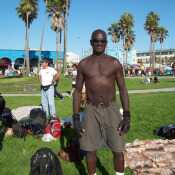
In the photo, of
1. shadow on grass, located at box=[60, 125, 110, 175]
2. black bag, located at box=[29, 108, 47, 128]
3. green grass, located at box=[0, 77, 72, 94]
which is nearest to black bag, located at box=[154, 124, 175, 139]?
shadow on grass, located at box=[60, 125, 110, 175]

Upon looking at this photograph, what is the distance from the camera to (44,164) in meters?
4.86

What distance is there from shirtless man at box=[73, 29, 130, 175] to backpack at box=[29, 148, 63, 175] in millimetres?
601

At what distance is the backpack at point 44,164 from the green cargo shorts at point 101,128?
0.60m

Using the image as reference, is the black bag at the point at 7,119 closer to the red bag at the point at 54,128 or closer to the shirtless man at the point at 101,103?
the red bag at the point at 54,128

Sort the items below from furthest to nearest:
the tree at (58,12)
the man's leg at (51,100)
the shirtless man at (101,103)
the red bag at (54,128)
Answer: the tree at (58,12) < the man's leg at (51,100) < the red bag at (54,128) < the shirtless man at (101,103)

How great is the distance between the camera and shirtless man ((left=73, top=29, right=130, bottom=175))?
17.6 feet

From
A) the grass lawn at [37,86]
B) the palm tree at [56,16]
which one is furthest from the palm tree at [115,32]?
the grass lawn at [37,86]

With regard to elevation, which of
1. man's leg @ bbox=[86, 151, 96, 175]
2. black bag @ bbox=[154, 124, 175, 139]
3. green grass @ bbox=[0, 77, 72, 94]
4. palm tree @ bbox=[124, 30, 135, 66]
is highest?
palm tree @ bbox=[124, 30, 135, 66]

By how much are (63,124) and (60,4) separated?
47394mm

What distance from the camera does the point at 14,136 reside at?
892 centimetres

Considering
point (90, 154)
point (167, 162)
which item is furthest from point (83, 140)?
Result: point (167, 162)

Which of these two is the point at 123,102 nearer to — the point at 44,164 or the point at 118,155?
the point at 118,155

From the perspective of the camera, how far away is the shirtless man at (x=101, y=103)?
5371mm

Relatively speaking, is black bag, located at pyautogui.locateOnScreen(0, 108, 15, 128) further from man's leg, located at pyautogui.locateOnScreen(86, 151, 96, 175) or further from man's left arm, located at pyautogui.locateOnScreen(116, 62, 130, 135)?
man's left arm, located at pyautogui.locateOnScreen(116, 62, 130, 135)
